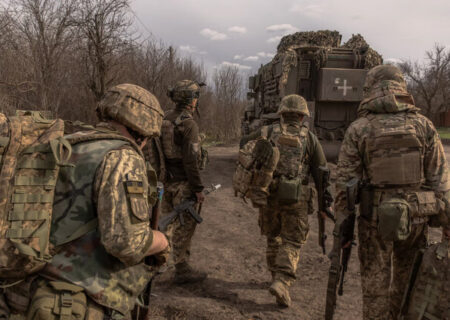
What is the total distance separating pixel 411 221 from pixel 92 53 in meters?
6.29

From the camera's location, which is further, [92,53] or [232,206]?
[232,206]

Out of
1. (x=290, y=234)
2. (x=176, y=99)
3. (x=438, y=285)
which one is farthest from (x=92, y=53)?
(x=438, y=285)

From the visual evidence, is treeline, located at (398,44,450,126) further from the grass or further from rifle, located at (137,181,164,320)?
rifle, located at (137,181,164,320)

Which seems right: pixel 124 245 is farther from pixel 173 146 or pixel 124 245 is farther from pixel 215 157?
pixel 215 157

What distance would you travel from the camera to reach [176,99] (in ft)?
13.0

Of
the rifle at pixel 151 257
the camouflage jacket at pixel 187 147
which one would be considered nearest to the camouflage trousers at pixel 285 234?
the camouflage jacket at pixel 187 147

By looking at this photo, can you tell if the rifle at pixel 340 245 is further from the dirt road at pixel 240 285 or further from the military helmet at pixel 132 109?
the military helmet at pixel 132 109

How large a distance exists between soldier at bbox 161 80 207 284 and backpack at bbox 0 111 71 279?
228cm

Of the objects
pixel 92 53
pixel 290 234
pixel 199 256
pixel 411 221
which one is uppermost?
pixel 92 53

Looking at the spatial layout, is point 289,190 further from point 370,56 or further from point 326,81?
point 370,56

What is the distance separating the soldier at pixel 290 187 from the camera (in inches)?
146

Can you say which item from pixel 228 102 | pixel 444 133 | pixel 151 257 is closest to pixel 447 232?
pixel 151 257

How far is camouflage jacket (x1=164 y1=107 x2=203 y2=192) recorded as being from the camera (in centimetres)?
378

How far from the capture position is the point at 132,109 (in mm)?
1880
